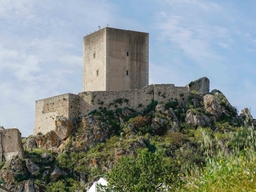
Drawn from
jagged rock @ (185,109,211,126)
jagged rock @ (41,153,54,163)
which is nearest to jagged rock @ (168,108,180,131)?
jagged rock @ (185,109,211,126)

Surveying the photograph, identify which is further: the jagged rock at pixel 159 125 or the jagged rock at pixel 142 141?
the jagged rock at pixel 159 125

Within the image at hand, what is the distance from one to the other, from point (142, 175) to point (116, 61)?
24.2 m

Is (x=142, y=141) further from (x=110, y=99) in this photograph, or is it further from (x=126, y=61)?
(x=126, y=61)

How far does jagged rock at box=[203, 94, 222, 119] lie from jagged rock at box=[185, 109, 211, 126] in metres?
0.84

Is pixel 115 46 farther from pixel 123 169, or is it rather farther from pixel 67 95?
pixel 123 169

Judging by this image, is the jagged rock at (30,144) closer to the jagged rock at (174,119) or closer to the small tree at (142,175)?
the jagged rock at (174,119)

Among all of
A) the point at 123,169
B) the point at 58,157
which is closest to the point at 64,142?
the point at 58,157

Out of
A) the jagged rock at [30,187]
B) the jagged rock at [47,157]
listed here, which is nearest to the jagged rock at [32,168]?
the jagged rock at [47,157]

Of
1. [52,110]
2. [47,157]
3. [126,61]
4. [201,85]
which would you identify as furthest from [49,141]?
[201,85]

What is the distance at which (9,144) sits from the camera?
205 feet

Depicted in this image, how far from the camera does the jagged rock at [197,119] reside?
61.2 m

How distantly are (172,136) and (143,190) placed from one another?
64.3ft

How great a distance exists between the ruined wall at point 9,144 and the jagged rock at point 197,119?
1222 cm

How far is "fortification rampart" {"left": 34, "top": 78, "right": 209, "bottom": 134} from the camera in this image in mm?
62469
